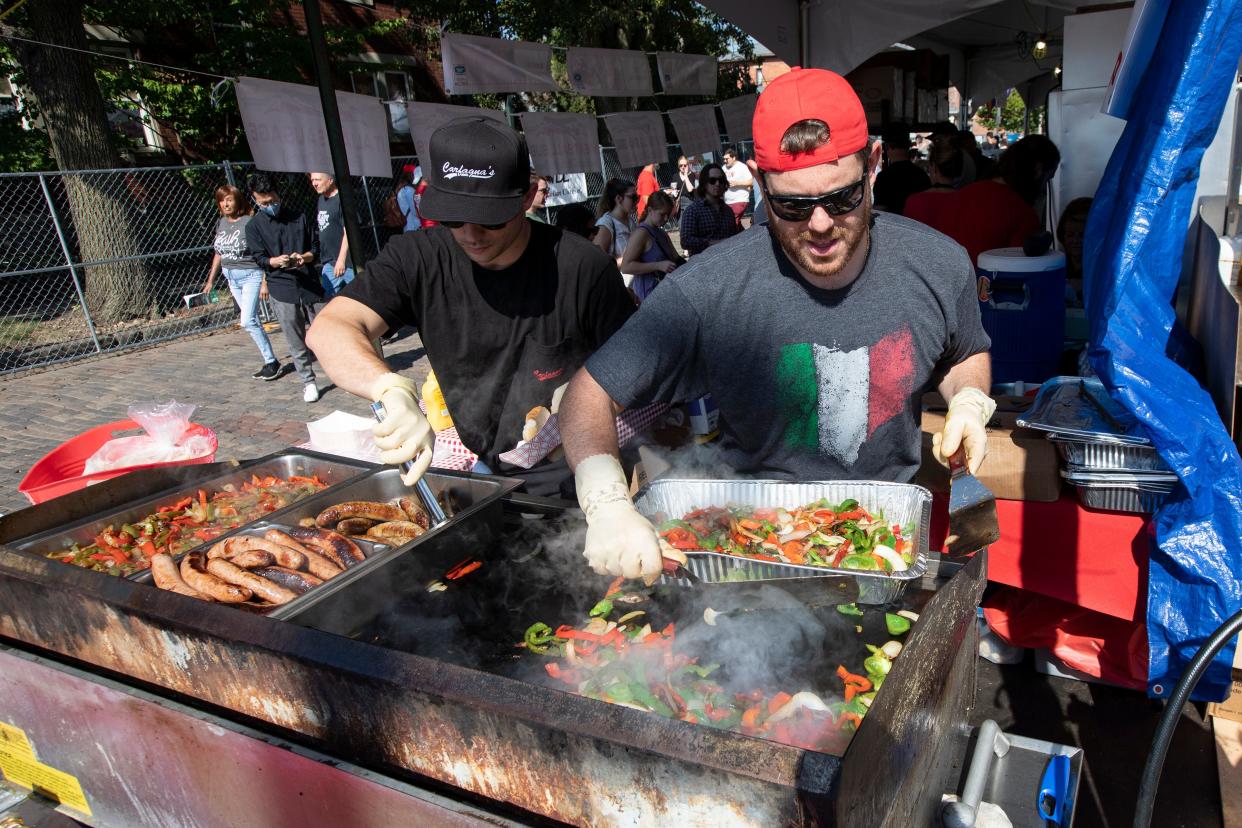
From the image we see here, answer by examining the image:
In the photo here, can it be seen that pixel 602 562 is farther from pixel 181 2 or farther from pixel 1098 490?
pixel 181 2

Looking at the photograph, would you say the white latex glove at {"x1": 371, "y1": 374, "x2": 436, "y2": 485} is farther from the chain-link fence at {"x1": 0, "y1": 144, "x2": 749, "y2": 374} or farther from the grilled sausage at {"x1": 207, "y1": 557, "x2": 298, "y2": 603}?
the chain-link fence at {"x1": 0, "y1": 144, "x2": 749, "y2": 374}

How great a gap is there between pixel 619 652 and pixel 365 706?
1.86ft

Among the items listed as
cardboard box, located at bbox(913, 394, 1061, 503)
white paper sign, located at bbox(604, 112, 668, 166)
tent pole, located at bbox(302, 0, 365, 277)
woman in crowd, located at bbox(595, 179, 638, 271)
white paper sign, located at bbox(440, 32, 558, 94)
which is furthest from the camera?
woman in crowd, located at bbox(595, 179, 638, 271)

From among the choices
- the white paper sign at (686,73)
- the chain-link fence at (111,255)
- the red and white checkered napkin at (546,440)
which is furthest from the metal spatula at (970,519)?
the chain-link fence at (111,255)

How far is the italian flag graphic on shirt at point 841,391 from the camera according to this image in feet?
7.33

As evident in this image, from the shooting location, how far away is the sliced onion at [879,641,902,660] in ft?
5.58

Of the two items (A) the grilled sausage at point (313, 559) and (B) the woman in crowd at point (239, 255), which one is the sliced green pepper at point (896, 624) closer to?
(A) the grilled sausage at point (313, 559)

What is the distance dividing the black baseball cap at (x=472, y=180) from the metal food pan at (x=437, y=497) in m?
0.86

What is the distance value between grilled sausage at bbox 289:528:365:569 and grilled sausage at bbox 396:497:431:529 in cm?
24

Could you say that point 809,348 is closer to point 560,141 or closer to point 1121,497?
point 1121,497

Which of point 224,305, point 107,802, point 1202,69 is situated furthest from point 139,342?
point 1202,69

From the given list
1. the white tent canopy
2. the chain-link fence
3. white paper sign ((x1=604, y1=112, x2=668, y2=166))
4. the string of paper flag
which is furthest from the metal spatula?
the chain-link fence

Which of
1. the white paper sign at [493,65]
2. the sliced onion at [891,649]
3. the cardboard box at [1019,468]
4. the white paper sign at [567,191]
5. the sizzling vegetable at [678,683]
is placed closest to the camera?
the sizzling vegetable at [678,683]

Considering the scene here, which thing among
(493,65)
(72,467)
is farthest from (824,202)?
(493,65)
